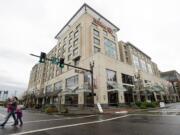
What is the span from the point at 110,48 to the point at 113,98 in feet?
54.0

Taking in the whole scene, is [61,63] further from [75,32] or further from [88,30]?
[75,32]

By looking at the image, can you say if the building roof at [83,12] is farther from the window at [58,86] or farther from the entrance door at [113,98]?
the entrance door at [113,98]

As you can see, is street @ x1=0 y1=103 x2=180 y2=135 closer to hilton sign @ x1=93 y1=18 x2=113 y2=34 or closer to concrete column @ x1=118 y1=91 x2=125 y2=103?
concrete column @ x1=118 y1=91 x2=125 y2=103

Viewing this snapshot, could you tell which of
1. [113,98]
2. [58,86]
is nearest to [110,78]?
[113,98]

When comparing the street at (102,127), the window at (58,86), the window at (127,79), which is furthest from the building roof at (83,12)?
the street at (102,127)

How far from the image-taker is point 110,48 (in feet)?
126

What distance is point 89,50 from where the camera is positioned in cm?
3262

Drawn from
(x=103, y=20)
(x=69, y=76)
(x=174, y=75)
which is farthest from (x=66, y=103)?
(x=174, y=75)

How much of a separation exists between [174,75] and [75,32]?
71.6 m

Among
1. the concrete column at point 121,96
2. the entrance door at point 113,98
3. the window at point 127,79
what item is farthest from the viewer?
the window at point 127,79

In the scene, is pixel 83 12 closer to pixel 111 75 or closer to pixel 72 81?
pixel 72 81

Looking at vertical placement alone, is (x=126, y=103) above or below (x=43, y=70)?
below

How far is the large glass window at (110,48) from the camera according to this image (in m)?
37.2

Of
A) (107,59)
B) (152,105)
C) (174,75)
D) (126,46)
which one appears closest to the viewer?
(152,105)
